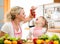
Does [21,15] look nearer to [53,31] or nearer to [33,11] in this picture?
[33,11]

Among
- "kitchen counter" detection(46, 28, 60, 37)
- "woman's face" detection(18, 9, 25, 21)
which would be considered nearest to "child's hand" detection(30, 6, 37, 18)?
"woman's face" detection(18, 9, 25, 21)

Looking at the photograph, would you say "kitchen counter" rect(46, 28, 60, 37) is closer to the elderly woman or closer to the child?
the child

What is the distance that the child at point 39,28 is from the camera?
102 inches

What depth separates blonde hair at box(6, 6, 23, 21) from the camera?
2621 millimetres

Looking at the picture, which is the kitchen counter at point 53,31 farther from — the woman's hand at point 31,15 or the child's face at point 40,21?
the woman's hand at point 31,15

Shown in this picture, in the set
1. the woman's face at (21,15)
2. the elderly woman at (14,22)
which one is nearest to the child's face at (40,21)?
the elderly woman at (14,22)

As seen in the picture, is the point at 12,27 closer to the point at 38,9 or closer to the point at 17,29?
the point at 17,29

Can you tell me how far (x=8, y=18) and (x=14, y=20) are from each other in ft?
0.33

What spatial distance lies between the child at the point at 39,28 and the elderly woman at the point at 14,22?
138 millimetres

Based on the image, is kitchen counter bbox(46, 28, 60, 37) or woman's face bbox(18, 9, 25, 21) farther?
woman's face bbox(18, 9, 25, 21)

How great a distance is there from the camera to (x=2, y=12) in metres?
2.75

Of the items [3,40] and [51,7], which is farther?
[51,7]

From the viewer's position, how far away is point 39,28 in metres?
2.63

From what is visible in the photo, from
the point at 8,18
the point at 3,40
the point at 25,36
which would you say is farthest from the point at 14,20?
the point at 3,40
